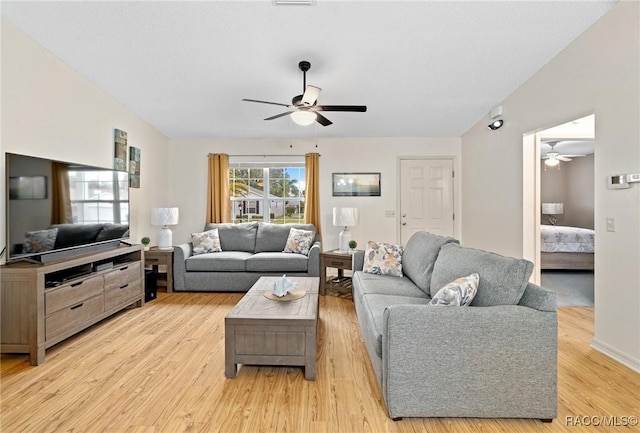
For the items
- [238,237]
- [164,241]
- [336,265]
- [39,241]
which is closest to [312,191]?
[238,237]

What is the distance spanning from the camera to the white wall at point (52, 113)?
8.08ft

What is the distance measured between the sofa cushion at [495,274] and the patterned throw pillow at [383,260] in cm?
104

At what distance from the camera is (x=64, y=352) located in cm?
246

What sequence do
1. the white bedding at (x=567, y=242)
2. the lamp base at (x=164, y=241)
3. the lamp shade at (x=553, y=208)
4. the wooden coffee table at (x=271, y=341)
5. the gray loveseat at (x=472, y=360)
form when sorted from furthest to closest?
the lamp shade at (x=553, y=208) < the white bedding at (x=567, y=242) < the lamp base at (x=164, y=241) < the wooden coffee table at (x=271, y=341) < the gray loveseat at (x=472, y=360)

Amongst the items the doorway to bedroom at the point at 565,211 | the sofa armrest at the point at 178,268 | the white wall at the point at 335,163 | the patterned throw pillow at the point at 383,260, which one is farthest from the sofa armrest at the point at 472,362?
the white wall at the point at 335,163

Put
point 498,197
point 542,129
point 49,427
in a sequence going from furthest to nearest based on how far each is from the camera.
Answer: point 498,197
point 542,129
point 49,427

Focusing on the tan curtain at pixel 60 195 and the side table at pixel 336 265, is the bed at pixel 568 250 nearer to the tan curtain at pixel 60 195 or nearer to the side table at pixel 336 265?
the side table at pixel 336 265

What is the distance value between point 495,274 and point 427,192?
12.3ft

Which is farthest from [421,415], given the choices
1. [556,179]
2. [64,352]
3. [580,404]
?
[556,179]

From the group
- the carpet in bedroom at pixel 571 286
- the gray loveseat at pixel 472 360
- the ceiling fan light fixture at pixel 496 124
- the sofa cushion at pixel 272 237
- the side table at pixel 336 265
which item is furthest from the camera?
the sofa cushion at pixel 272 237

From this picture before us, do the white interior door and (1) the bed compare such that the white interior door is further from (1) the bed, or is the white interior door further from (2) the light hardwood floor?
(2) the light hardwood floor

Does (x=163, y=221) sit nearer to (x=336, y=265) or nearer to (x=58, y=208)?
(x=58, y=208)

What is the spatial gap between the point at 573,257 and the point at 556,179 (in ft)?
11.7

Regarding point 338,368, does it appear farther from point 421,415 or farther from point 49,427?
point 49,427
